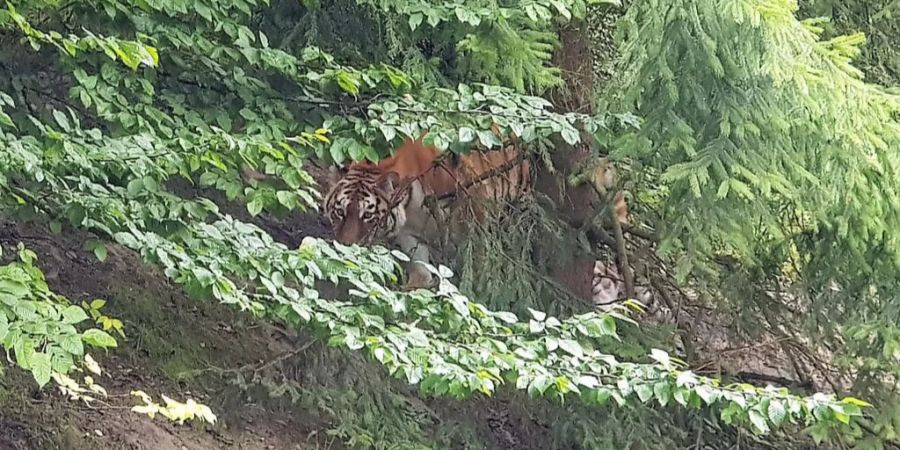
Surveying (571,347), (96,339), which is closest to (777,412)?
(571,347)

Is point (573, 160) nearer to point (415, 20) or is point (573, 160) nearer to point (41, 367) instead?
Result: point (415, 20)

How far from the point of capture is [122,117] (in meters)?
3.29

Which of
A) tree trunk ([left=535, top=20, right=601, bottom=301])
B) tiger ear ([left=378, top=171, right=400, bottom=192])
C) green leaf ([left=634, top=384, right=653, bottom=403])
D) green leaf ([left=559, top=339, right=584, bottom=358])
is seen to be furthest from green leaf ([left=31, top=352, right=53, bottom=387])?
tree trunk ([left=535, top=20, right=601, bottom=301])

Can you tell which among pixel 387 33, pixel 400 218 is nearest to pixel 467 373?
pixel 387 33

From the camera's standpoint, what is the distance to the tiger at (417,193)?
5.12 meters

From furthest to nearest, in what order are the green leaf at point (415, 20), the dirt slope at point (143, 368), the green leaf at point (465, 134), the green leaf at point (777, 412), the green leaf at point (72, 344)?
the dirt slope at point (143, 368), the green leaf at point (415, 20), the green leaf at point (465, 134), the green leaf at point (777, 412), the green leaf at point (72, 344)

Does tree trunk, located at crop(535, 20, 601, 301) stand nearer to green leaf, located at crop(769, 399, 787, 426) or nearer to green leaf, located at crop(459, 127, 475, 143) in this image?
green leaf, located at crop(459, 127, 475, 143)

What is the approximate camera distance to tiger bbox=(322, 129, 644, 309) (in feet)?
16.8

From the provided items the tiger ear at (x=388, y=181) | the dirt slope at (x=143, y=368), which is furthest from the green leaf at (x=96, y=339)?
the tiger ear at (x=388, y=181)

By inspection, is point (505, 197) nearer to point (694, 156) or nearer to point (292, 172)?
point (694, 156)

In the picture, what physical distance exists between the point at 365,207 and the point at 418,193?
1.24 ft

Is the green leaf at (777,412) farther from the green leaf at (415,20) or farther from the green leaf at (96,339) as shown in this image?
the green leaf at (415,20)

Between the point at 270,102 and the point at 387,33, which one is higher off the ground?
the point at 387,33

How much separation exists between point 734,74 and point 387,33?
160 centimetres
